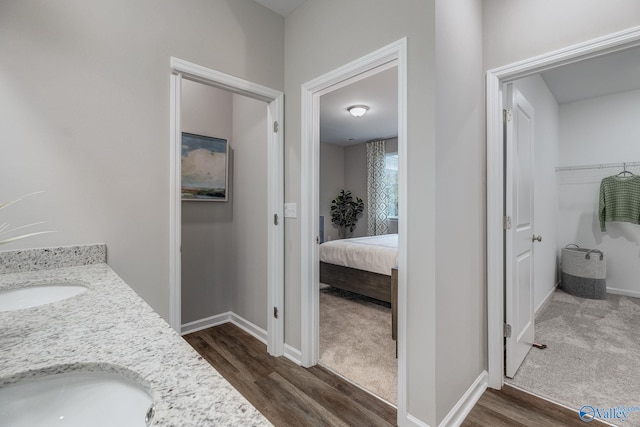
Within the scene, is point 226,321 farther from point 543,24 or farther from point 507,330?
point 543,24

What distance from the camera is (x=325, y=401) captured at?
180cm

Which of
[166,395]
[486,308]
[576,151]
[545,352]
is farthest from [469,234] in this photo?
[576,151]

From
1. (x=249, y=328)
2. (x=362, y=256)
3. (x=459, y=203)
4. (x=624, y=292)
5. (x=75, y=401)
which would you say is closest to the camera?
(x=75, y=401)

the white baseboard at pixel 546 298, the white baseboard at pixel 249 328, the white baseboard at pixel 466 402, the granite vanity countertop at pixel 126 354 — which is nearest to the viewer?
the granite vanity countertop at pixel 126 354

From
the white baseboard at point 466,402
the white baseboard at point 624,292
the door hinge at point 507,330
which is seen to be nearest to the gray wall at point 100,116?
the white baseboard at point 466,402

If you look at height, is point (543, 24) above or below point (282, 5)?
below

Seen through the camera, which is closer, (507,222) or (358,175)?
(507,222)

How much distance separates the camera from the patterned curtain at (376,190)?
641 cm

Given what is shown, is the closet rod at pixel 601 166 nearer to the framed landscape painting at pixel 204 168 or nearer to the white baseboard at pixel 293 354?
the white baseboard at pixel 293 354

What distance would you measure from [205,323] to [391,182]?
189 inches

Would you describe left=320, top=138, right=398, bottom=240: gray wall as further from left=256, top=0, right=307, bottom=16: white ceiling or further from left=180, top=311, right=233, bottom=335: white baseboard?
left=256, top=0, right=307, bottom=16: white ceiling

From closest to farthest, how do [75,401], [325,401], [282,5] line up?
[75,401]
[325,401]
[282,5]

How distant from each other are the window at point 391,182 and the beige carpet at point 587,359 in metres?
3.36

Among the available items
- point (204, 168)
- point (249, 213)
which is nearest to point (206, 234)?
point (249, 213)
